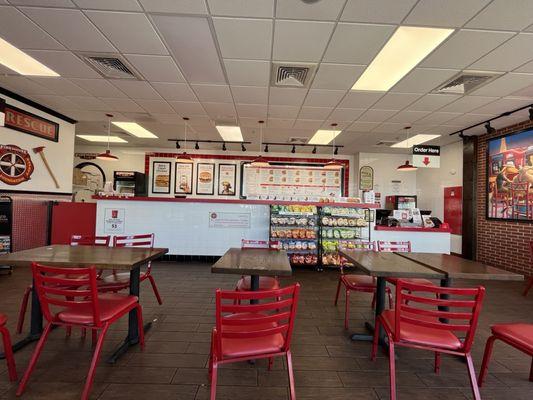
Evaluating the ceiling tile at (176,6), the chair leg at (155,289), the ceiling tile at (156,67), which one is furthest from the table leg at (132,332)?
the ceiling tile at (156,67)

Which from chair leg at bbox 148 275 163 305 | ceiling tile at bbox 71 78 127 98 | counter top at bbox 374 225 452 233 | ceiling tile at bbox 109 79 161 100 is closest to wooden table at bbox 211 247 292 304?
chair leg at bbox 148 275 163 305

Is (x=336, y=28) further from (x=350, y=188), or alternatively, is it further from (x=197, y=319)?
(x=350, y=188)

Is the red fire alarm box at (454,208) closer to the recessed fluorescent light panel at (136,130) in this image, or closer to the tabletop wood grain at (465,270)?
the tabletop wood grain at (465,270)

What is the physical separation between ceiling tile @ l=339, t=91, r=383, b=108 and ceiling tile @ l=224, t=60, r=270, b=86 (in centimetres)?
150

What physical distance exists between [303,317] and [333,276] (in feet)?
7.05

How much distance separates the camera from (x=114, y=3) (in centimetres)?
268

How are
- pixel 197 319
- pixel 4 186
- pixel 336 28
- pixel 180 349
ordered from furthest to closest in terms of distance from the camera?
pixel 4 186 < pixel 197 319 < pixel 336 28 < pixel 180 349

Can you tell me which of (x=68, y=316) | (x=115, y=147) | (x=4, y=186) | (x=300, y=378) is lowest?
(x=300, y=378)

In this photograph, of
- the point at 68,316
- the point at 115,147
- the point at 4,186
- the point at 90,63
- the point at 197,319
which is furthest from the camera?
the point at 115,147

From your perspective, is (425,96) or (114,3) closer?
(114,3)

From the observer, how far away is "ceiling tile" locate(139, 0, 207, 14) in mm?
2641

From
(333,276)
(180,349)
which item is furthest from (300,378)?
(333,276)

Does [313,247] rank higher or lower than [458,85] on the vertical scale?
lower

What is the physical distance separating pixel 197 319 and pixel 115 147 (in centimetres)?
819
